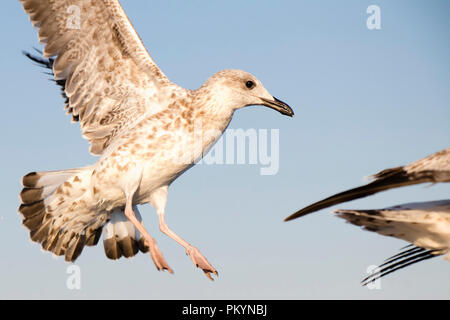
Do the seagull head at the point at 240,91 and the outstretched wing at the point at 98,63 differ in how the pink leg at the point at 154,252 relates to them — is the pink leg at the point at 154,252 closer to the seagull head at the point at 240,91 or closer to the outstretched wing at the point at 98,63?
the outstretched wing at the point at 98,63

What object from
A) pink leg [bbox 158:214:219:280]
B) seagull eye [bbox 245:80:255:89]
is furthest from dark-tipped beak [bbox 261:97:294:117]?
pink leg [bbox 158:214:219:280]

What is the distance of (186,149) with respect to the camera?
649 cm

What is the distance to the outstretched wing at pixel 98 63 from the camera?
6.88m

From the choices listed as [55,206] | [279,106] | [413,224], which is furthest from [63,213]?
[413,224]

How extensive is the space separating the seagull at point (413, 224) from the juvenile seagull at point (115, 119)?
1.97 m

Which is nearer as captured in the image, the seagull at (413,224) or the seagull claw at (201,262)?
the seagull at (413,224)

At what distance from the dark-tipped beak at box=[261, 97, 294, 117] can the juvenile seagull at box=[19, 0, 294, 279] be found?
0.01 metres

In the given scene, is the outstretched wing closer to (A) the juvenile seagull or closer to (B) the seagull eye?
(A) the juvenile seagull

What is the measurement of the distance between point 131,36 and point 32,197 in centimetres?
214

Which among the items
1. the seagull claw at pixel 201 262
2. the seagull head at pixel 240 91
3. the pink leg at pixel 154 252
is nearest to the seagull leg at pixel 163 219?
the seagull claw at pixel 201 262

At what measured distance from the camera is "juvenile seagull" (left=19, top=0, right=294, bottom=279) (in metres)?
6.59

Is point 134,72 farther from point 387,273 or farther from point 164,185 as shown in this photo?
point 387,273

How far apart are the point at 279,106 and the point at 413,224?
2.34 meters

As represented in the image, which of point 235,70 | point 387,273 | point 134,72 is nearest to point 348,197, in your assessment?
point 387,273
